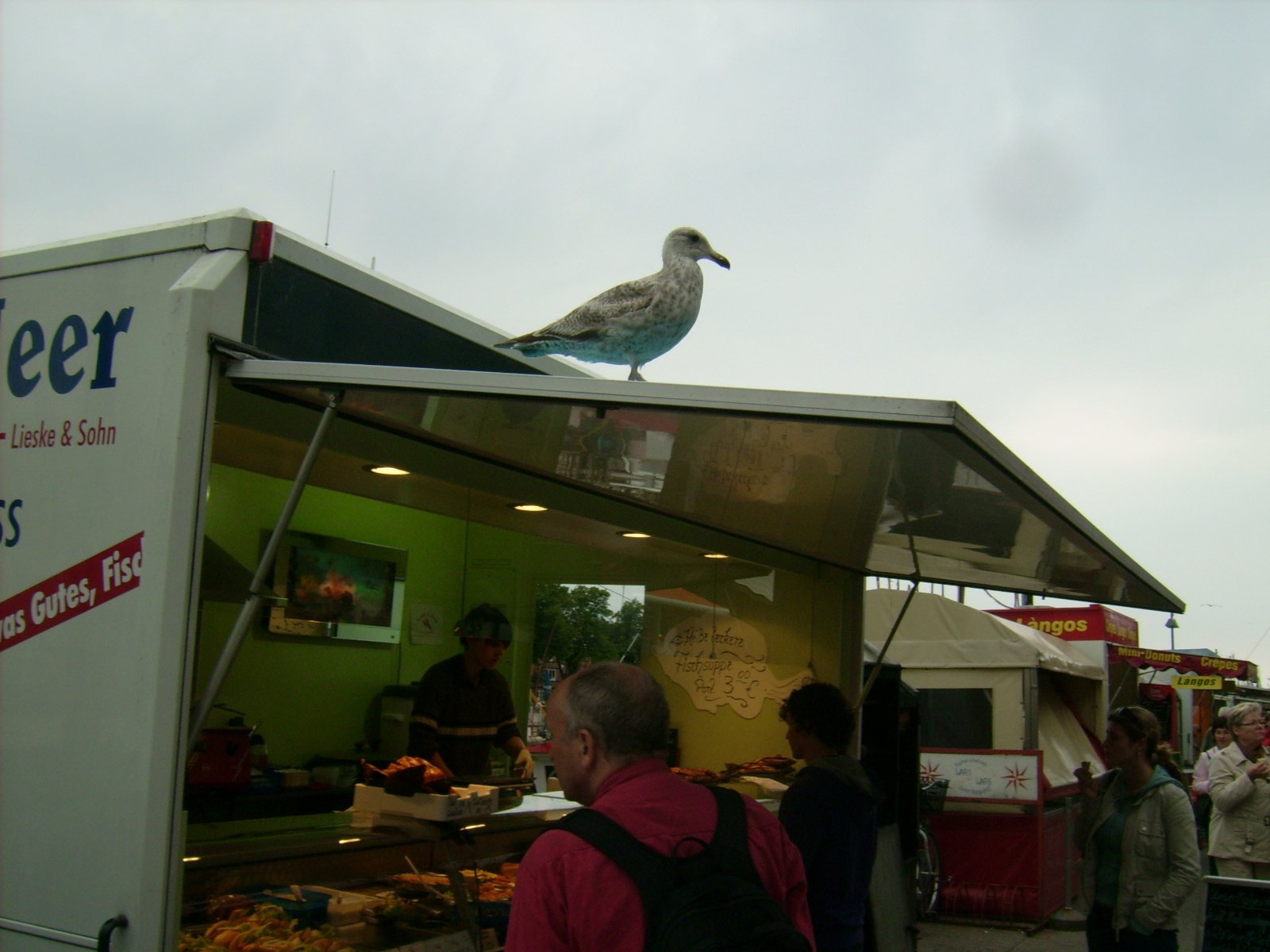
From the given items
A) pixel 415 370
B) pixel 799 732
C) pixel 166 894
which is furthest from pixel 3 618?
pixel 799 732

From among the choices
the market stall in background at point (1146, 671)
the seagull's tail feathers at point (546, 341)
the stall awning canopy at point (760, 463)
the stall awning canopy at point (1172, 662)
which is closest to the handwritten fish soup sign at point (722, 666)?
the stall awning canopy at point (760, 463)

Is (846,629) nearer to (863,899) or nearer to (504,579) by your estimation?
(504,579)

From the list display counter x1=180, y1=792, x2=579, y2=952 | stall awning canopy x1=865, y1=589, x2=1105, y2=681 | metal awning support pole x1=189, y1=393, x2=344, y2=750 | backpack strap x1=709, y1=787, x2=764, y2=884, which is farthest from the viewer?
stall awning canopy x1=865, y1=589, x2=1105, y2=681

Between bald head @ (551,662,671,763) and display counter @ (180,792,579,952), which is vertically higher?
bald head @ (551,662,671,763)

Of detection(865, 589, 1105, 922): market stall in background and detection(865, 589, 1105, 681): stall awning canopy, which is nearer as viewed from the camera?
detection(865, 589, 1105, 922): market stall in background

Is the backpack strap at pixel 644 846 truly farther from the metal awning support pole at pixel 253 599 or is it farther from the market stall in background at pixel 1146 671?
the market stall in background at pixel 1146 671

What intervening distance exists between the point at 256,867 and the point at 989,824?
8463 mm

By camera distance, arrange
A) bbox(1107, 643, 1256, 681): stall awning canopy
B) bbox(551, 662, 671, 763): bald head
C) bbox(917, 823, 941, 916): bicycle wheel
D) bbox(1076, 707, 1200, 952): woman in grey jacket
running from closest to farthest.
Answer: bbox(551, 662, 671, 763): bald head → bbox(1076, 707, 1200, 952): woman in grey jacket → bbox(917, 823, 941, 916): bicycle wheel → bbox(1107, 643, 1256, 681): stall awning canopy

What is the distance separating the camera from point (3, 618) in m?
3.05

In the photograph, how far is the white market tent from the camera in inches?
459

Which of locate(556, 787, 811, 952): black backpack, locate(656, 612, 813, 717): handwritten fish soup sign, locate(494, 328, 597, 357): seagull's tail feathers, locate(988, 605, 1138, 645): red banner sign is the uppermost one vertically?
locate(494, 328, 597, 357): seagull's tail feathers

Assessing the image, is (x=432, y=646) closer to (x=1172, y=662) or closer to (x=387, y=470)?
(x=387, y=470)


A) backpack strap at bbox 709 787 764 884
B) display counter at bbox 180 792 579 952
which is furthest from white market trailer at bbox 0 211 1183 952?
backpack strap at bbox 709 787 764 884

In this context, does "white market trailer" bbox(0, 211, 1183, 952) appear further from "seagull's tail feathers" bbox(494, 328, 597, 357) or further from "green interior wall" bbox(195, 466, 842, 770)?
"green interior wall" bbox(195, 466, 842, 770)
